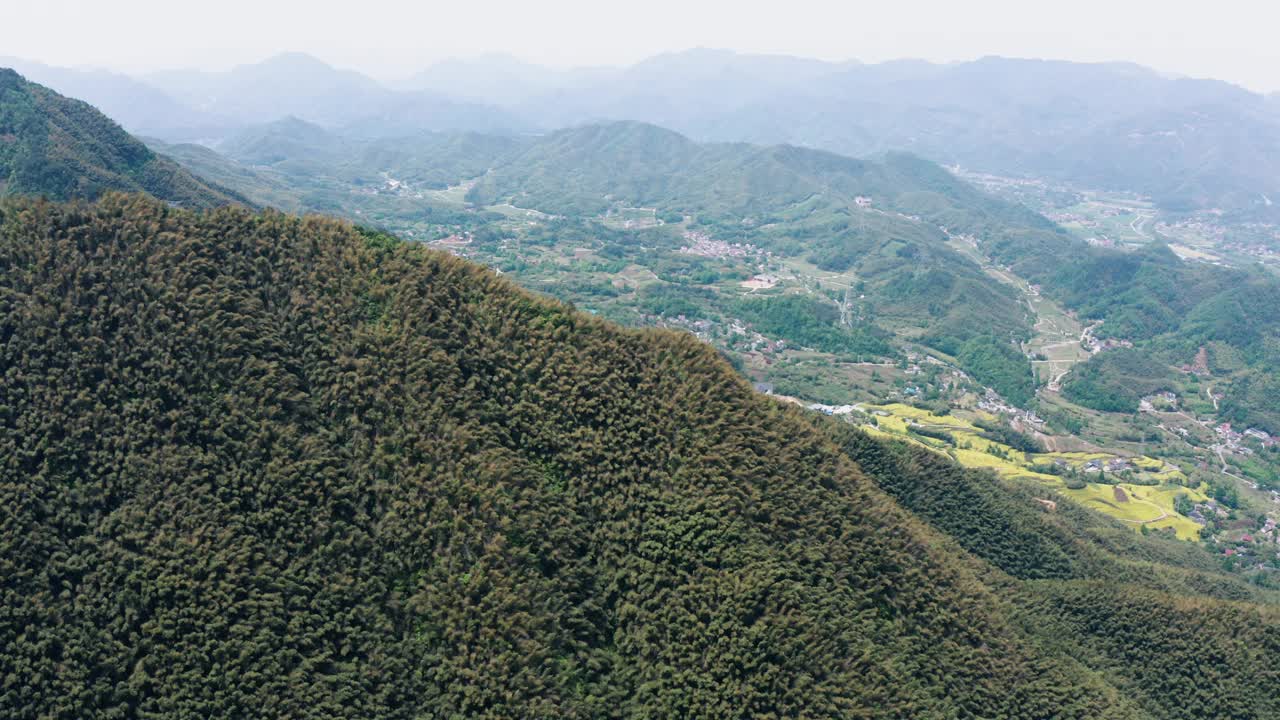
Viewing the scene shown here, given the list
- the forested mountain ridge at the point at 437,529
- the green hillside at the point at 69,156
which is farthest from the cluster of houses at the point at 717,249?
the forested mountain ridge at the point at 437,529

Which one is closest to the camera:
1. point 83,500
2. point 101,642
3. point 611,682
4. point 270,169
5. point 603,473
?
point 101,642

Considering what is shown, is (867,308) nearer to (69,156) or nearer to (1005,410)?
(1005,410)

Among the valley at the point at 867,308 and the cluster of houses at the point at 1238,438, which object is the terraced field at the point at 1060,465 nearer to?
the valley at the point at 867,308

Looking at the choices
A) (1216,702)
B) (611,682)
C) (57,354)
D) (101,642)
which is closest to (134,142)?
(57,354)

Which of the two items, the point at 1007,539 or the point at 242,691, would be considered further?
the point at 1007,539

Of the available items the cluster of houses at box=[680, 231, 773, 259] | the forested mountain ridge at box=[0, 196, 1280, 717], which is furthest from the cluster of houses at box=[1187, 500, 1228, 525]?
the cluster of houses at box=[680, 231, 773, 259]

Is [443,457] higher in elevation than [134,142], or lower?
lower

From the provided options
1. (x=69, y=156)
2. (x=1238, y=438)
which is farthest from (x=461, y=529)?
(x=1238, y=438)

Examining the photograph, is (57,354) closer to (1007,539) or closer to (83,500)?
(83,500)
